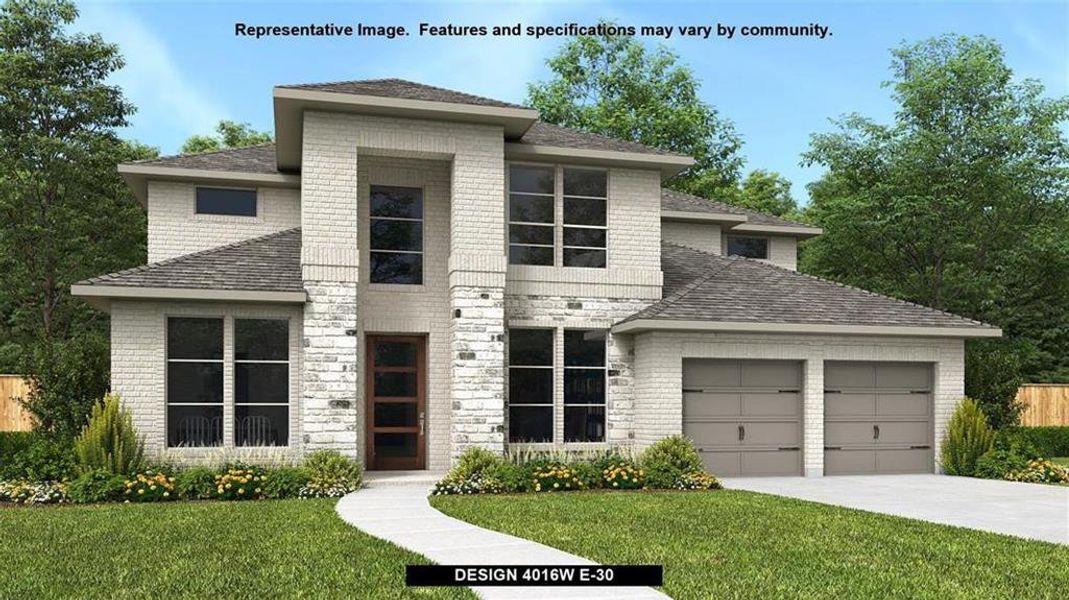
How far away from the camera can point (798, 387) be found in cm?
1873

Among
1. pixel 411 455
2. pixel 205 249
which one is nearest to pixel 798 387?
pixel 411 455

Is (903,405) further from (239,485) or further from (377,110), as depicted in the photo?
(239,485)

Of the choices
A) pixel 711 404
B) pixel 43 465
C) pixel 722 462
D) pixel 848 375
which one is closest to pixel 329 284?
pixel 43 465

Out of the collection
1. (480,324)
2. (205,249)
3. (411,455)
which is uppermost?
(205,249)

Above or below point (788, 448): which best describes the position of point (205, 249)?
above

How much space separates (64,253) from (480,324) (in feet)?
64.4

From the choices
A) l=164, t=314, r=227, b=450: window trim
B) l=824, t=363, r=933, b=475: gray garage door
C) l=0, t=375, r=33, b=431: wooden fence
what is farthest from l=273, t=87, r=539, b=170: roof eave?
l=0, t=375, r=33, b=431: wooden fence

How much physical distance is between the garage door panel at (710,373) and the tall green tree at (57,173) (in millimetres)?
19838

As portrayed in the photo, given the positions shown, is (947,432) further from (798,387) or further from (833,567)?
(833,567)

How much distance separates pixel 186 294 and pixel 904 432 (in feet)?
45.9

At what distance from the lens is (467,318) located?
17.2 metres

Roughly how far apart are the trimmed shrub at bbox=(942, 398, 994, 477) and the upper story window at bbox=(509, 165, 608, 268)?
303 inches

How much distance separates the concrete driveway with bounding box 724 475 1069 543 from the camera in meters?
12.1

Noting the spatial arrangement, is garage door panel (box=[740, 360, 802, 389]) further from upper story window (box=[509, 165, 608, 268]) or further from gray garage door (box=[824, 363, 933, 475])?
upper story window (box=[509, 165, 608, 268])
